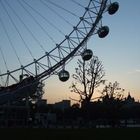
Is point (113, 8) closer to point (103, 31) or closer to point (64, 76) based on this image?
point (103, 31)

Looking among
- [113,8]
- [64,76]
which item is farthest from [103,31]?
[64,76]

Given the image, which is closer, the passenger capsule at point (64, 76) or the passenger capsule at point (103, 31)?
the passenger capsule at point (64, 76)

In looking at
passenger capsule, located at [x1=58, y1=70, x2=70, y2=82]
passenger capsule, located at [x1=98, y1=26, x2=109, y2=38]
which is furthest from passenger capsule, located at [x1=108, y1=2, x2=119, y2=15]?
Answer: passenger capsule, located at [x1=58, y1=70, x2=70, y2=82]

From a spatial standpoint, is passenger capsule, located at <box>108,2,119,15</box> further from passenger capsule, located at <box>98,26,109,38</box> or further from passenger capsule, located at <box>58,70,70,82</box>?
passenger capsule, located at <box>58,70,70,82</box>

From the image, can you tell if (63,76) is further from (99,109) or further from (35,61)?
(99,109)

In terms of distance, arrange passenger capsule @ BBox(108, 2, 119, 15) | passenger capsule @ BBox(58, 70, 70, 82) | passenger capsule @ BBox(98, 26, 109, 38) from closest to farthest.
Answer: passenger capsule @ BBox(58, 70, 70, 82)
passenger capsule @ BBox(108, 2, 119, 15)
passenger capsule @ BBox(98, 26, 109, 38)

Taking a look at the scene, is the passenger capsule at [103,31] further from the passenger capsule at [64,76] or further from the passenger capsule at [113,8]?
the passenger capsule at [64,76]

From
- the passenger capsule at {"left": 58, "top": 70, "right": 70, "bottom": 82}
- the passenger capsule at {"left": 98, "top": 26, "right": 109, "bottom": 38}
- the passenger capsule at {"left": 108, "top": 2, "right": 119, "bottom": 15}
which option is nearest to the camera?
the passenger capsule at {"left": 58, "top": 70, "right": 70, "bottom": 82}

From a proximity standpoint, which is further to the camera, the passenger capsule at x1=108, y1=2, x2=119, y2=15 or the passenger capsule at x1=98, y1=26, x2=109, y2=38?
the passenger capsule at x1=98, y1=26, x2=109, y2=38

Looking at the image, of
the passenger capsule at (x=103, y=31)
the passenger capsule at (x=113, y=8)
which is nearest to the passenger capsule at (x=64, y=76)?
the passenger capsule at (x=103, y=31)

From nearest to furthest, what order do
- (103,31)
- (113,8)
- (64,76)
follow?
(64,76)
(113,8)
(103,31)

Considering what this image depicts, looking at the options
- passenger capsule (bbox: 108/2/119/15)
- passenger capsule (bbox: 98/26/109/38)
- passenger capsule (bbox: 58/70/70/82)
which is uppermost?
passenger capsule (bbox: 108/2/119/15)

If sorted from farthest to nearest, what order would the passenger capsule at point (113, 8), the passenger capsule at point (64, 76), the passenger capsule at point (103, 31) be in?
the passenger capsule at point (103, 31) < the passenger capsule at point (113, 8) < the passenger capsule at point (64, 76)

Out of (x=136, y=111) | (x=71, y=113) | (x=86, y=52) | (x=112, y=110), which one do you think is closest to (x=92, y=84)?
(x=112, y=110)
